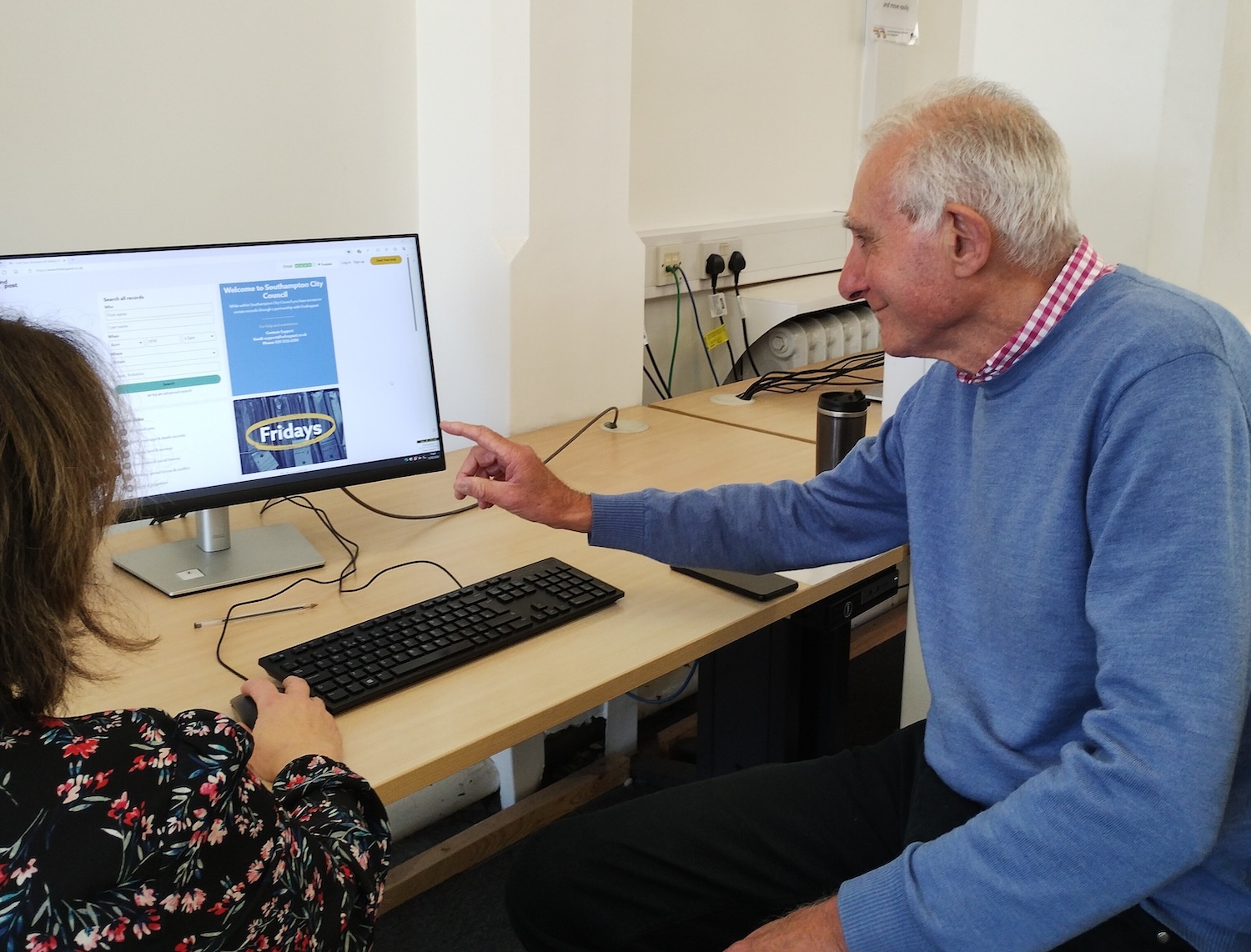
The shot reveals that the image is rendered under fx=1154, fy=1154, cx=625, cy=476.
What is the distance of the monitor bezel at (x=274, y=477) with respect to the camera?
4.66 ft

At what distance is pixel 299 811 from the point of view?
98 cm

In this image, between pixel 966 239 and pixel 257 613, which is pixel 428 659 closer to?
pixel 257 613

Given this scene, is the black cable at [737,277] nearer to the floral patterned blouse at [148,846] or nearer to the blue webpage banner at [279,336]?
the blue webpage banner at [279,336]

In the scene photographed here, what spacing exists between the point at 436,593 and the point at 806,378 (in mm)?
1452

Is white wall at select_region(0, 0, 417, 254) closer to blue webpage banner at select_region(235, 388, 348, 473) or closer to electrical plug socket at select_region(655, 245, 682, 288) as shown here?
blue webpage banner at select_region(235, 388, 348, 473)

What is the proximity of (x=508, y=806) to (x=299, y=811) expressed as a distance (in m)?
1.42

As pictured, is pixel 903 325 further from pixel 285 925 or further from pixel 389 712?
pixel 285 925

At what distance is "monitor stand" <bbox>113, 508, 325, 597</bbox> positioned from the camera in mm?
1512

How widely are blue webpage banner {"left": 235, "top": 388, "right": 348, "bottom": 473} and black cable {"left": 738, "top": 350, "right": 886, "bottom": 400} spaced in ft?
4.02

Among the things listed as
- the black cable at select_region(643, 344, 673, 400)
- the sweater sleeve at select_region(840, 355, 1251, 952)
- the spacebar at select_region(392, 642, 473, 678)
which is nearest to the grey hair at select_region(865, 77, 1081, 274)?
the sweater sleeve at select_region(840, 355, 1251, 952)

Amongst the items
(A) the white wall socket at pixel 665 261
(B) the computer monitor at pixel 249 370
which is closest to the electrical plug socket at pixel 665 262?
(A) the white wall socket at pixel 665 261

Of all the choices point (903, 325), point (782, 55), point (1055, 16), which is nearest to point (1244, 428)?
point (903, 325)

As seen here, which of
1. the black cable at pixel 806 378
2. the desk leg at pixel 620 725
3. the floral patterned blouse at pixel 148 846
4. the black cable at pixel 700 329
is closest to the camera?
the floral patterned blouse at pixel 148 846

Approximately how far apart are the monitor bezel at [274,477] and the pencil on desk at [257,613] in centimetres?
15
